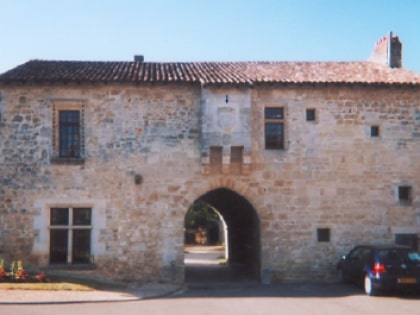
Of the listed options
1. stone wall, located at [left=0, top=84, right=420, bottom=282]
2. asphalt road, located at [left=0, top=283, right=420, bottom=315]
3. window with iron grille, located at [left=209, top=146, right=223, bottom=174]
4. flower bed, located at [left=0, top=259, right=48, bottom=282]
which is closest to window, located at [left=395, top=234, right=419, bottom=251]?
stone wall, located at [left=0, top=84, right=420, bottom=282]

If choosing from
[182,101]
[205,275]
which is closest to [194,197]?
[182,101]

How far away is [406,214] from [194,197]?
7112 millimetres

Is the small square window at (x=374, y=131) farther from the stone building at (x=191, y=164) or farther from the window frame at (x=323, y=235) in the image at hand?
the window frame at (x=323, y=235)

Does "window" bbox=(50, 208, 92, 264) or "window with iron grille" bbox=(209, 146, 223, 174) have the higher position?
"window with iron grille" bbox=(209, 146, 223, 174)

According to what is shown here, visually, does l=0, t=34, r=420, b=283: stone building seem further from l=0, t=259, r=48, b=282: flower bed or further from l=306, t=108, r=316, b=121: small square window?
l=0, t=259, r=48, b=282: flower bed

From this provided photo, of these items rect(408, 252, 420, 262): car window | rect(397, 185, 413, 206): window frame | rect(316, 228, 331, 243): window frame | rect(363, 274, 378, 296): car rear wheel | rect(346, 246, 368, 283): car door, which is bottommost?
rect(363, 274, 378, 296): car rear wheel

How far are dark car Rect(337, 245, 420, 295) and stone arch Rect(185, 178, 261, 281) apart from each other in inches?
161

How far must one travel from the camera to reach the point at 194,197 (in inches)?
690

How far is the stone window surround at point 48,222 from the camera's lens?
17.1m

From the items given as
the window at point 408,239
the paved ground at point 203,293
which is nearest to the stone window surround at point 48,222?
the paved ground at point 203,293

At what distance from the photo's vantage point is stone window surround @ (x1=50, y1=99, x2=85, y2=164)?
17453 mm

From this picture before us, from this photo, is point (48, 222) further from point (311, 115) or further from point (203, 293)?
point (311, 115)

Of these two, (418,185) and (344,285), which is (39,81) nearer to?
(344,285)

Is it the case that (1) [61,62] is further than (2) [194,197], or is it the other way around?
(1) [61,62]
